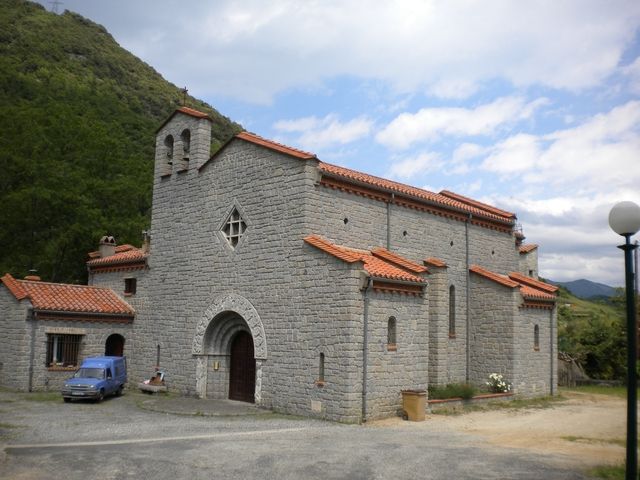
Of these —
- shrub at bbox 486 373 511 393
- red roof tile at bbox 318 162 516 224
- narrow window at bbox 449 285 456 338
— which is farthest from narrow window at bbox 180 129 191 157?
shrub at bbox 486 373 511 393

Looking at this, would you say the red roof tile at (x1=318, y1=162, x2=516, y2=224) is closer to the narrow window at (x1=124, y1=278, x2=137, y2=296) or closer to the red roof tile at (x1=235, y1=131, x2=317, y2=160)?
the red roof tile at (x1=235, y1=131, x2=317, y2=160)

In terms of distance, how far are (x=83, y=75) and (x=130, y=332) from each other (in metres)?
62.7

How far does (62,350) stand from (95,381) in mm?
4890

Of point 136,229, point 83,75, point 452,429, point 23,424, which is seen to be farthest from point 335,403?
point 83,75

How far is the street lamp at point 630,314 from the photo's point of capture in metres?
7.86

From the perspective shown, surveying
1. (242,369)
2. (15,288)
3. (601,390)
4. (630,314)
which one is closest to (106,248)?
(15,288)

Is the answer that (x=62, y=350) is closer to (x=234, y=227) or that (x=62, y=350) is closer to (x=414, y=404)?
(x=234, y=227)

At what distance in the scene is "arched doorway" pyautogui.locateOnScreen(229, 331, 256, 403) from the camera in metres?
20.6

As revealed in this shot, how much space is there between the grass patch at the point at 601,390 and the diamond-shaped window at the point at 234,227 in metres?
18.2

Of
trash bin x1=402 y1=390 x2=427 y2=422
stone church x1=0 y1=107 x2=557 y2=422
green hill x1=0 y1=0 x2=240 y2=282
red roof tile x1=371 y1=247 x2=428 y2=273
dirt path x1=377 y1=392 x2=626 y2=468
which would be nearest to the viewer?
dirt path x1=377 y1=392 x2=626 y2=468

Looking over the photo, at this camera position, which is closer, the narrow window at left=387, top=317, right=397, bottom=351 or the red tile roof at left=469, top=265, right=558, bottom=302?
the narrow window at left=387, top=317, right=397, bottom=351

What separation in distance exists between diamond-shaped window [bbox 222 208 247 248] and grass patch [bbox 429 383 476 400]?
Answer: 8.63 metres

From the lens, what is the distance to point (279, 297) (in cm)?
1873

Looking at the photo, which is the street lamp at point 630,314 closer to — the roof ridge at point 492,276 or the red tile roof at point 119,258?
the roof ridge at point 492,276
